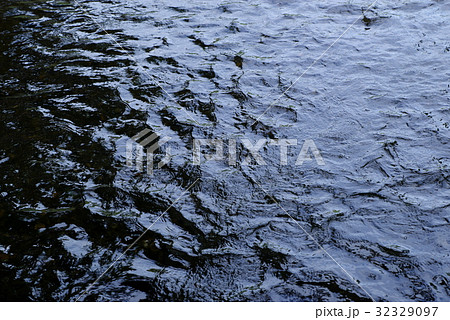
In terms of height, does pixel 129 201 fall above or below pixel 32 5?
below

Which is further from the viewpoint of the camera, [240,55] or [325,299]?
[240,55]

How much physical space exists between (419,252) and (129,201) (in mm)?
2622

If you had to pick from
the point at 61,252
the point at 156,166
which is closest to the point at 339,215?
the point at 156,166

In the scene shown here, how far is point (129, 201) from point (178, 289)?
117cm

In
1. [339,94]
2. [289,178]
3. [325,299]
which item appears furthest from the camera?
[339,94]

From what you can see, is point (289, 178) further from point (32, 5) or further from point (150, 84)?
point (32, 5)

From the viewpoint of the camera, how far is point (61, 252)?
3852 millimetres

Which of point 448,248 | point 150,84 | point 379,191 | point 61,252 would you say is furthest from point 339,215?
point 150,84

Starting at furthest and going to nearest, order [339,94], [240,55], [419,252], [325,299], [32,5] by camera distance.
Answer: [32,5]
[240,55]
[339,94]
[419,252]
[325,299]

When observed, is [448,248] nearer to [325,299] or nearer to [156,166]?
[325,299]

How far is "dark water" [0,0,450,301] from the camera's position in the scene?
3676 millimetres

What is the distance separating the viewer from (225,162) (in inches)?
192

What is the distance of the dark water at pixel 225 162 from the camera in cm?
368

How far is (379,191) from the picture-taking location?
4.40 metres
